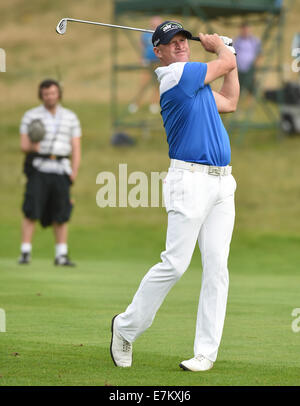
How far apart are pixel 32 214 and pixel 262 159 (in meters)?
8.51

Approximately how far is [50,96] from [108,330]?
5.16 metres

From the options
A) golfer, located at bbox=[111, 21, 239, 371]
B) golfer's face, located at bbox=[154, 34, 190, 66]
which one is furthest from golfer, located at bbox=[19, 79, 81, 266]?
golfer, located at bbox=[111, 21, 239, 371]

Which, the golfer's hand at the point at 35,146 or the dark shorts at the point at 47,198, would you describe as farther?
the dark shorts at the point at 47,198

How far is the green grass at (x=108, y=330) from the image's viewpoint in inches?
215

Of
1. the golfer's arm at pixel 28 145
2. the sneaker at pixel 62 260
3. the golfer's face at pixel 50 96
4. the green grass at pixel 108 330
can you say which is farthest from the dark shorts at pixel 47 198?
the golfer's face at pixel 50 96

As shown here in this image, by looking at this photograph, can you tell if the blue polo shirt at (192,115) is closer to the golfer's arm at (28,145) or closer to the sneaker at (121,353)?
the sneaker at (121,353)

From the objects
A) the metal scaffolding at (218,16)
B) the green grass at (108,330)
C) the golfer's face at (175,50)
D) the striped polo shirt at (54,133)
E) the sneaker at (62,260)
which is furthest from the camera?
the metal scaffolding at (218,16)

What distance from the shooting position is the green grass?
5461mm

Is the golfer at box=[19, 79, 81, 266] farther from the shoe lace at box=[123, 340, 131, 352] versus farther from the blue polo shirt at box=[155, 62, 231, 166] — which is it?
the shoe lace at box=[123, 340, 131, 352]

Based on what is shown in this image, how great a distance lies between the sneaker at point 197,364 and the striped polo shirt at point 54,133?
21.1ft

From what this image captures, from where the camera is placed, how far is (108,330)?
7086 millimetres

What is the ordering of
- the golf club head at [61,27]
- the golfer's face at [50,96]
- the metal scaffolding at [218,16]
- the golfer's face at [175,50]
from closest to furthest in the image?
the golfer's face at [175,50] → the golf club head at [61,27] → the golfer's face at [50,96] → the metal scaffolding at [218,16]

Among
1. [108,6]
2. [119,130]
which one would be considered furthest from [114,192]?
[108,6]

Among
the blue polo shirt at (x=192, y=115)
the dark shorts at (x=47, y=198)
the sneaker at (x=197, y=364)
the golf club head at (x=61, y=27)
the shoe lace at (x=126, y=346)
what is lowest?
the sneaker at (x=197, y=364)
